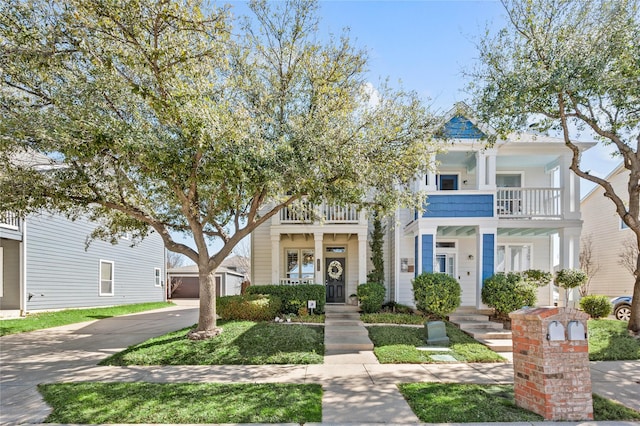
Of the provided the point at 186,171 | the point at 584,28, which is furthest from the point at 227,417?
the point at 584,28

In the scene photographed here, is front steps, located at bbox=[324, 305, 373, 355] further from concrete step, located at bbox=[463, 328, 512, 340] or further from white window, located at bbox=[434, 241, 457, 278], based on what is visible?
→ white window, located at bbox=[434, 241, 457, 278]

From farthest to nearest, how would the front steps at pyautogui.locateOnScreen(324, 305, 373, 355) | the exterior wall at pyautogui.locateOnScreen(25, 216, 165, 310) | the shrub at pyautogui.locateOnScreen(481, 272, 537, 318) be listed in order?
the exterior wall at pyautogui.locateOnScreen(25, 216, 165, 310) → the shrub at pyautogui.locateOnScreen(481, 272, 537, 318) → the front steps at pyautogui.locateOnScreen(324, 305, 373, 355)

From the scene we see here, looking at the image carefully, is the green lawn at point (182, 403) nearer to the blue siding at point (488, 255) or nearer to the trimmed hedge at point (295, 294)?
the trimmed hedge at point (295, 294)

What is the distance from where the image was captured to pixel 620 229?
59.8ft

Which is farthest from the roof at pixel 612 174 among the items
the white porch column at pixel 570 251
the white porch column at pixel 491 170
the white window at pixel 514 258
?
the white porch column at pixel 491 170

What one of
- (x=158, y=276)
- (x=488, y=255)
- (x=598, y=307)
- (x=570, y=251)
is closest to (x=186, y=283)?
(x=158, y=276)

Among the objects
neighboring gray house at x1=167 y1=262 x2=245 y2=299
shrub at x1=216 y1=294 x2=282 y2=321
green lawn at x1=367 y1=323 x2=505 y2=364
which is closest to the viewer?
green lawn at x1=367 y1=323 x2=505 y2=364

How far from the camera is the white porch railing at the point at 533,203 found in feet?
41.3

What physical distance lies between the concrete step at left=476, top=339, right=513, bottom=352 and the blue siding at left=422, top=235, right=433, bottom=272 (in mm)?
2966

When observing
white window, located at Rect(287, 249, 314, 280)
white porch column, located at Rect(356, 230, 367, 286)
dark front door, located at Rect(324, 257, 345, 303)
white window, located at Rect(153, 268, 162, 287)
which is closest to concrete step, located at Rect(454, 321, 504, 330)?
white porch column, located at Rect(356, 230, 367, 286)

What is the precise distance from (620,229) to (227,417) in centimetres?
2004

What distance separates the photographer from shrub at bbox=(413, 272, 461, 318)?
1095 cm

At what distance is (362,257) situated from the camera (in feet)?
45.7

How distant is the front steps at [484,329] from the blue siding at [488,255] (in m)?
1.24
